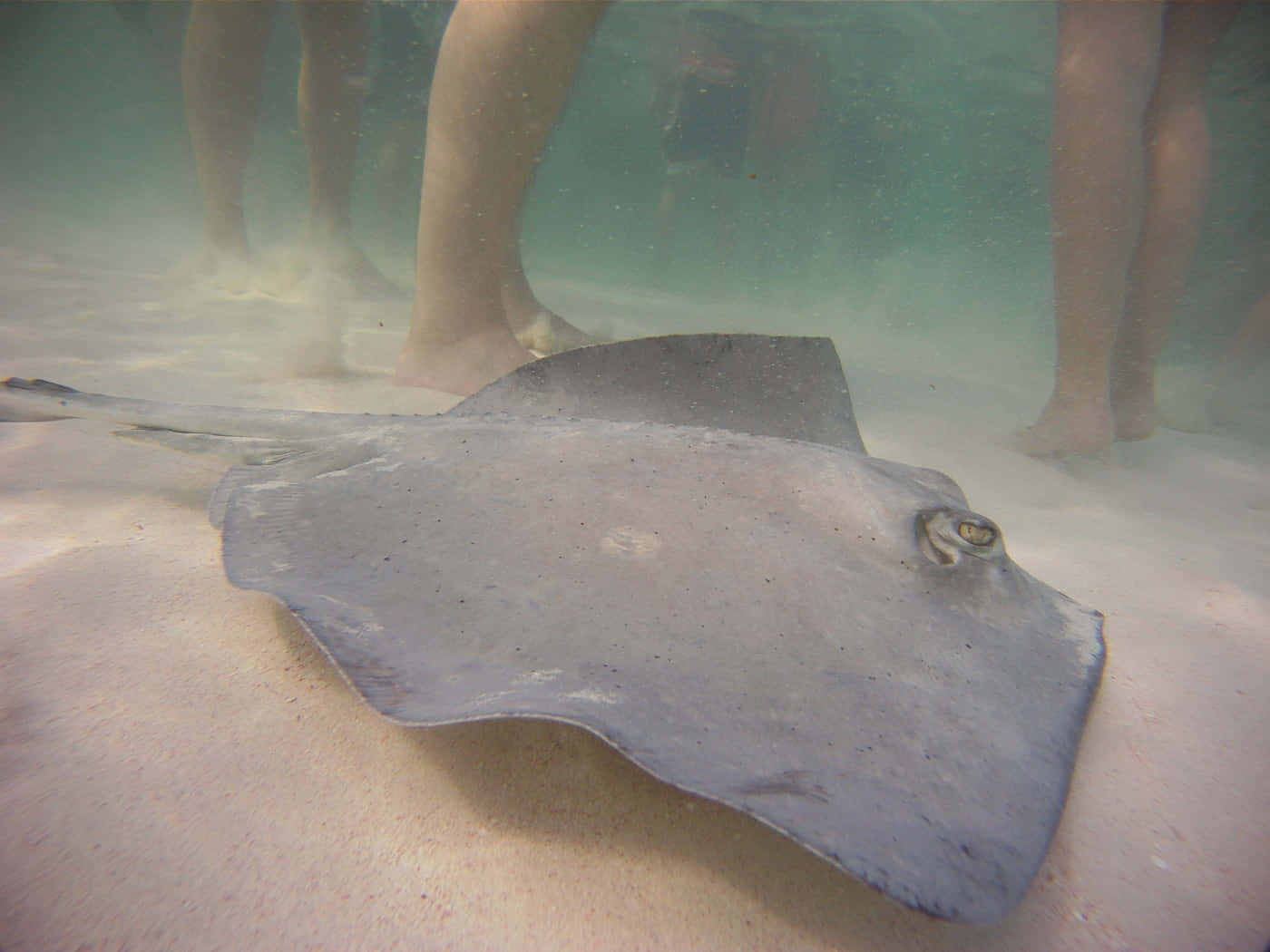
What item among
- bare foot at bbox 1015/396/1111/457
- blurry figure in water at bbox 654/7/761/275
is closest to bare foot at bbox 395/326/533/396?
bare foot at bbox 1015/396/1111/457

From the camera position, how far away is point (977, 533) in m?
1.59

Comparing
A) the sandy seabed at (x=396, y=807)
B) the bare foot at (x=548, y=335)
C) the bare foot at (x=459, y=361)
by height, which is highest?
the sandy seabed at (x=396, y=807)

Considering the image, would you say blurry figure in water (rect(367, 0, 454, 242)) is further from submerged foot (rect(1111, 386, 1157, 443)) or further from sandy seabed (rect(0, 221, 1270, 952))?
submerged foot (rect(1111, 386, 1157, 443))

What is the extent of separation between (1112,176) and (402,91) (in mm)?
22918

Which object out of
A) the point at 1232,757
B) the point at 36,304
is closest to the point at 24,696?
the point at 1232,757

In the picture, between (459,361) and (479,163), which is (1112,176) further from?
(459,361)

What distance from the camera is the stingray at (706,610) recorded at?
0.94 metres

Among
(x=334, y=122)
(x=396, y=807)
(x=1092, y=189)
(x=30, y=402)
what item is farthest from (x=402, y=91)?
(x=396, y=807)

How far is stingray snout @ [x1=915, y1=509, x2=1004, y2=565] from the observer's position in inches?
61.4

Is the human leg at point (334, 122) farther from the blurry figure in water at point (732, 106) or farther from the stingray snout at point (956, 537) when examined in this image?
the blurry figure in water at point (732, 106)

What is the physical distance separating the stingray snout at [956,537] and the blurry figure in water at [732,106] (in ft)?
69.0

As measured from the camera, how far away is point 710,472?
185 cm

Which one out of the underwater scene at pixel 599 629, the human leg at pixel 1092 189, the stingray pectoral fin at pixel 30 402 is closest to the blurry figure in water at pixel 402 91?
the underwater scene at pixel 599 629

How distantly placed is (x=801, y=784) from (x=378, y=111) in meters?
27.5
